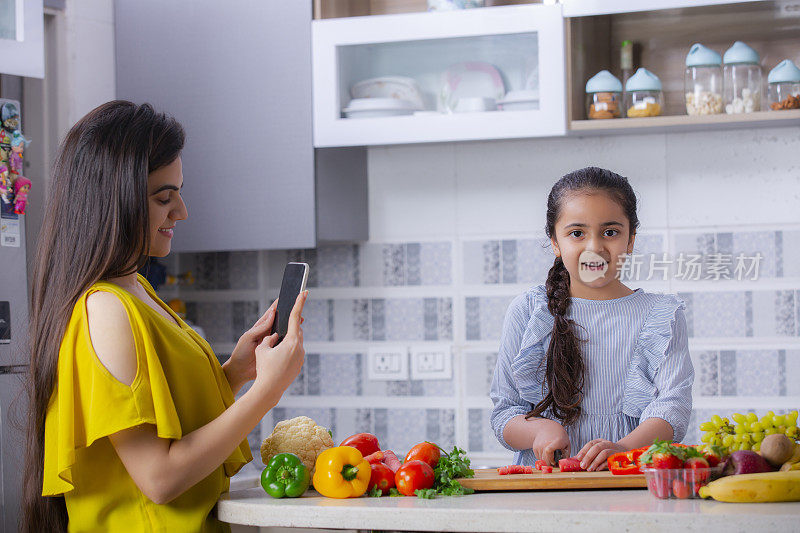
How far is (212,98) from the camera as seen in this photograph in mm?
2592

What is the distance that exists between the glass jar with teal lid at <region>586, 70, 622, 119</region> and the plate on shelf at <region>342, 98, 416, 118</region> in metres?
0.47

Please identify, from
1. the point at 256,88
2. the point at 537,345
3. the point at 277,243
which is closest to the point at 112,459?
the point at 537,345

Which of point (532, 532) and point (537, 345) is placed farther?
point (537, 345)

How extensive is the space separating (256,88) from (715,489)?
1729 millimetres

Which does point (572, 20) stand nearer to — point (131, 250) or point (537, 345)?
point (537, 345)

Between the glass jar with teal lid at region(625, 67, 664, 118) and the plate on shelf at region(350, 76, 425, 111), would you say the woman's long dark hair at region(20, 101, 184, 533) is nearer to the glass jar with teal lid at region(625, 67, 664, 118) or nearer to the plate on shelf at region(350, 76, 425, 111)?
the plate on shelf at region(350, 76, 425, 111)

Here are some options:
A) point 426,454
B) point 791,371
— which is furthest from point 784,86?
point 426,454

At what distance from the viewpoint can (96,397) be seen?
129cm

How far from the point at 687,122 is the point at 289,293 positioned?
1298mm

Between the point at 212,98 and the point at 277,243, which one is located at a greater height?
the point at 212,98

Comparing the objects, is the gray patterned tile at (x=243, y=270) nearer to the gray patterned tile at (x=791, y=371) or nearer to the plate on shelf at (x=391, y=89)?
the plate on shelf at (x=391, y=89)

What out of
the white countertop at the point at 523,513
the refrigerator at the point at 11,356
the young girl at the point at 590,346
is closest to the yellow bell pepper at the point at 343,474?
the white countertop at the point at 523,513

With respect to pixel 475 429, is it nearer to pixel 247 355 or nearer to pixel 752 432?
pixel 247 355

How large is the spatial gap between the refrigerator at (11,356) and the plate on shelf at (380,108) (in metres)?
0.89
